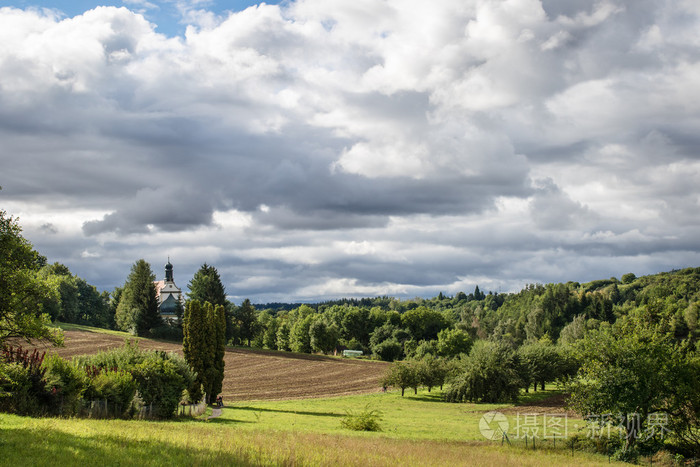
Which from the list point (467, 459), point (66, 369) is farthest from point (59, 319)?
point (467, 459)

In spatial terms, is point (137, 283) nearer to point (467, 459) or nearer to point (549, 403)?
point (549, 403)

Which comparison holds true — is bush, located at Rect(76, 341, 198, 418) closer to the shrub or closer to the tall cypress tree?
the shrub

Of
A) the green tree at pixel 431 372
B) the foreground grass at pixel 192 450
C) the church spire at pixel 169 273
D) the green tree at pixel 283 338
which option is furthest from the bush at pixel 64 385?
the church spire at pixel 169 273

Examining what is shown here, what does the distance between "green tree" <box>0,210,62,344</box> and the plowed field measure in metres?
32.1

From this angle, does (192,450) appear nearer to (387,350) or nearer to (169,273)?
(387,350)

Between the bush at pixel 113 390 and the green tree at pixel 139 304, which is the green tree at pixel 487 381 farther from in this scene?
the green tree at pixel 139 304

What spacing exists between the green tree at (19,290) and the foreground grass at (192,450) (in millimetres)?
3317

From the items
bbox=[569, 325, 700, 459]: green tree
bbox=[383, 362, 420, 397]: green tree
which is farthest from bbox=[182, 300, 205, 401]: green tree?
bbox=[569, 325, 700, 459]: green tree

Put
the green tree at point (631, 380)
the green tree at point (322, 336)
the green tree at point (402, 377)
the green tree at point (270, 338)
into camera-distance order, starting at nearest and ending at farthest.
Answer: the green tree at point (631, 380) < the green tree at point (402, 377) < the green tree at point (322, 336) < the green tree at point (270, 338)

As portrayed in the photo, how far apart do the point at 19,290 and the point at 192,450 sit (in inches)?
338

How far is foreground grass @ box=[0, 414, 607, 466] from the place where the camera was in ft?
48.2

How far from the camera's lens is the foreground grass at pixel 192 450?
1468 cm

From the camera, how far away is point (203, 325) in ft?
135

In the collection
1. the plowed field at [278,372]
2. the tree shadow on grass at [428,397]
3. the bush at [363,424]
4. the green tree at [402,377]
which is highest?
the bush at [363,424]
